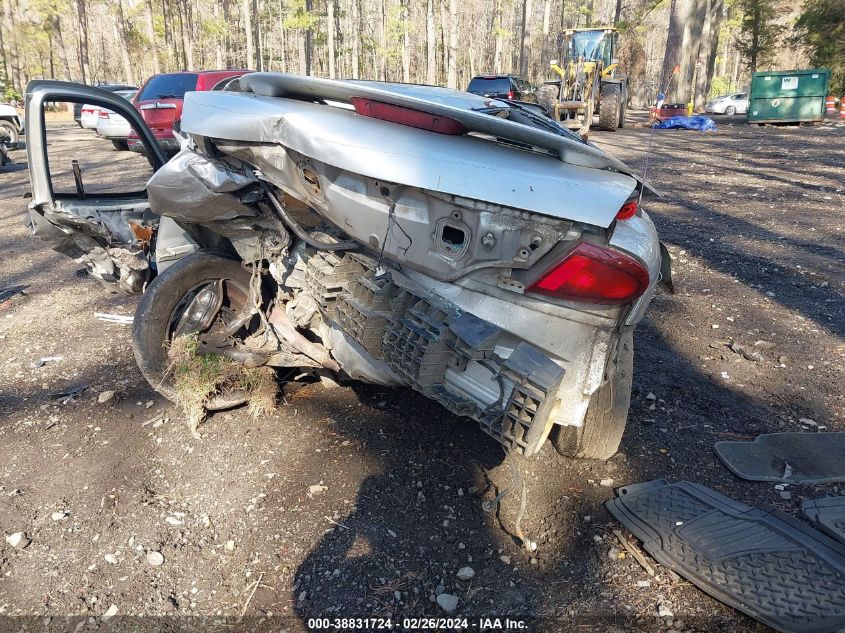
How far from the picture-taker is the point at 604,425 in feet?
8.79

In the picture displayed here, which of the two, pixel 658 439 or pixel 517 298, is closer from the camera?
pixel 517 298

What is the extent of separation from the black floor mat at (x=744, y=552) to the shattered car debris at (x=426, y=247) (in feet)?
1.34

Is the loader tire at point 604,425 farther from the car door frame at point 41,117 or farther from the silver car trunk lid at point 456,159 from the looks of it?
the car door frame at point 41,117

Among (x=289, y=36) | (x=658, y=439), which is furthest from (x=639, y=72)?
(x=658, y=439)

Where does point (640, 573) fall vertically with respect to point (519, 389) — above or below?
below

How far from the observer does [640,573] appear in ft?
7.05

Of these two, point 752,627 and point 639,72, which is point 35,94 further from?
point 639,72

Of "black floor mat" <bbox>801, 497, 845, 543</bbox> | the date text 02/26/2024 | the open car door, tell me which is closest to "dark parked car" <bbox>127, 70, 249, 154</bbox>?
the open car door

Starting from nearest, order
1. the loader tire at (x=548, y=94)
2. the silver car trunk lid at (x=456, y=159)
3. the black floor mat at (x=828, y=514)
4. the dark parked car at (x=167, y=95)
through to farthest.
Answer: the silver car trunk lid at (x=456, y=159) → the black floor mat at (x=828, y=514) → the dark parked car at (x=167, y=95) → the loader tire at (x=548, y=94)

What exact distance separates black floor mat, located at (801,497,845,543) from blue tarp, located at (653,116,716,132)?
62.1 feet

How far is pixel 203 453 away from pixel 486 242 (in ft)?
5.93

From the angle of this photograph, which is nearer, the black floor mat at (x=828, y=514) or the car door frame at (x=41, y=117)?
the black floor mat at (x=828, y=514)

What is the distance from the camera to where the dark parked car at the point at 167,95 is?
1076cm

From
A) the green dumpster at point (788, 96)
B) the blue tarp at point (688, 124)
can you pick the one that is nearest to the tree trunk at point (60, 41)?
the blue tarp at point (688, 124)
